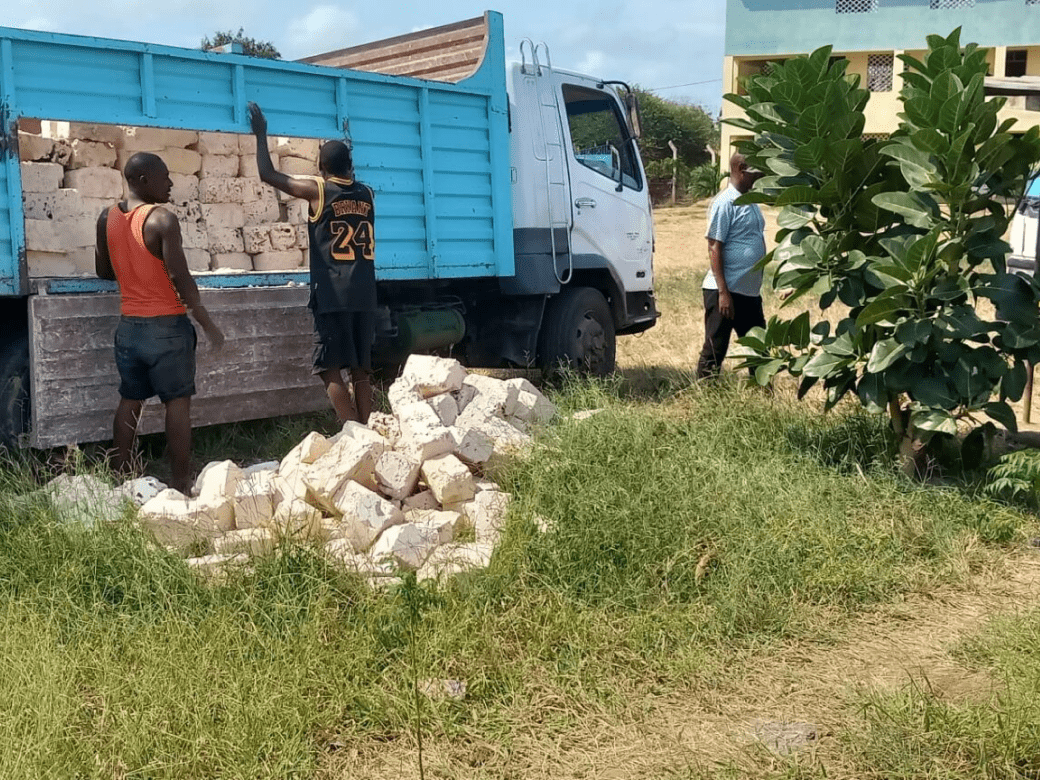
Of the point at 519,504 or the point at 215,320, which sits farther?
the point at 215,320

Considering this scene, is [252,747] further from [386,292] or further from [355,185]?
[386,292]

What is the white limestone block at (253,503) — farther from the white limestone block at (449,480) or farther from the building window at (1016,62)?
the building window at (1016,62)

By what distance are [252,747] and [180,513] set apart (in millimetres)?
1653

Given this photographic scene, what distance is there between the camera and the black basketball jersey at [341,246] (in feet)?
18.9

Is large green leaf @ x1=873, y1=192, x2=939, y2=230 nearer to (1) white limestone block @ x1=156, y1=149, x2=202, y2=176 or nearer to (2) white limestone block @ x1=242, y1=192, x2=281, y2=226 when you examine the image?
(2) white limestone block @ x1=242, y1=192, x2=281, y2=226

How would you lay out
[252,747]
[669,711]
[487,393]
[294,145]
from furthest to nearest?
[294,145] < [487,393] < [669,711] < [252,747]

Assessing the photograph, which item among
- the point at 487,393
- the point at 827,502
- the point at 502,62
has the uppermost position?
the point at 502,62

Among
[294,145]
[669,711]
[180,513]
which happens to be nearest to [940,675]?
[669,711]

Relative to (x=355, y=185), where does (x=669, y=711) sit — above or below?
below

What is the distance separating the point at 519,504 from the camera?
15.2ft

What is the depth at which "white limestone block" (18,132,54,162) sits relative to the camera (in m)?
5.65

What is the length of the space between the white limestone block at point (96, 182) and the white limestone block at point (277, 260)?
1.02m

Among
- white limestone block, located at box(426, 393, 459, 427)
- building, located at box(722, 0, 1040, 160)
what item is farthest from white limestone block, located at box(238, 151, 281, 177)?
building, located at box(722, 0, 1040, 160)

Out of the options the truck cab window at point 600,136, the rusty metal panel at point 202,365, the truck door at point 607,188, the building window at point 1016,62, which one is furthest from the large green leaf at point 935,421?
the building window at point 1016,62
